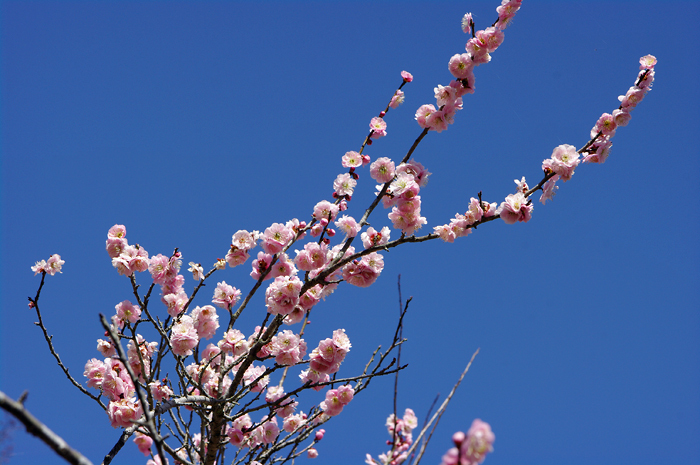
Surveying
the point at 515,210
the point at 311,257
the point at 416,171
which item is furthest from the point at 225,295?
the point at 515,210

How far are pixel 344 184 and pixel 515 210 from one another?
1146 millimetres

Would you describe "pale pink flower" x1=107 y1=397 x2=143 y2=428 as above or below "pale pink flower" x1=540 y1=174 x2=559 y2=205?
below

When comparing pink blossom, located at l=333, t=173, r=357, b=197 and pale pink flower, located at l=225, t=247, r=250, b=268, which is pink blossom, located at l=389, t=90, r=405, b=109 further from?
pale pink flower, located at l=225, t=247, r=250, b=268

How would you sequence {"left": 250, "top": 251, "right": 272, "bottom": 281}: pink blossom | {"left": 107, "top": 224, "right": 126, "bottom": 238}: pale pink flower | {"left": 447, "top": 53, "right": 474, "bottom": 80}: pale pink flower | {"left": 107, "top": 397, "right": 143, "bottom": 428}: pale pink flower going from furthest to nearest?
{"left": 107, "top": 224, "right": 126, "bottom": 238}: pale pink flower
{"left": 250, "top": 251, "right": 272, "bottom": 281}: pink blossom
{"left": 447, "top": 53, "right": 474, "bottom": 80}: pale pink flower
{"left": 107, "top": 397, "right": 143, "bottom": 428}: pale pink flower

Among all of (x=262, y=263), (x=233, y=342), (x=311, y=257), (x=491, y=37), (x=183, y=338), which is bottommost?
(x=183, y=338)

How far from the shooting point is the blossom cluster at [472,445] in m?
0.99

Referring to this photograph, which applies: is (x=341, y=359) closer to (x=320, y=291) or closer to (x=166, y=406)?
(x=320, y=291)

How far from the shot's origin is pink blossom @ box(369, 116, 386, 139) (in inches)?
133

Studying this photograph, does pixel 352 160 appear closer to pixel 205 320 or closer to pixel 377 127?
pixel 377 127

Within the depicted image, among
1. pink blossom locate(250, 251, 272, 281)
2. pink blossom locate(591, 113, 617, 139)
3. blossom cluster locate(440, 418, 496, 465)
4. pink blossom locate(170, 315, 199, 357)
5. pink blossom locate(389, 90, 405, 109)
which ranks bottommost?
blossom cluster locate(440, 418, 496, 465)

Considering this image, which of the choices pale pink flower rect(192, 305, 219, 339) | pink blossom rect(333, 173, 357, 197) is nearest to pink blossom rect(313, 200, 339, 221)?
pink blossom rect(333, 173, 357, 197)

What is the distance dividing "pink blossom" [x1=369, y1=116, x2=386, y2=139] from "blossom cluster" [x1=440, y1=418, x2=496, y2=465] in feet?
8.60

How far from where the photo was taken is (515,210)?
9.41 feet

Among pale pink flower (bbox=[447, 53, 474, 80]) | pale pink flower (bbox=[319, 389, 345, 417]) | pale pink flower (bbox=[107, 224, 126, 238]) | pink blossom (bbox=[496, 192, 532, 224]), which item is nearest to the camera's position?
pink blossom (bbox=[496, 192, 532, 224])
